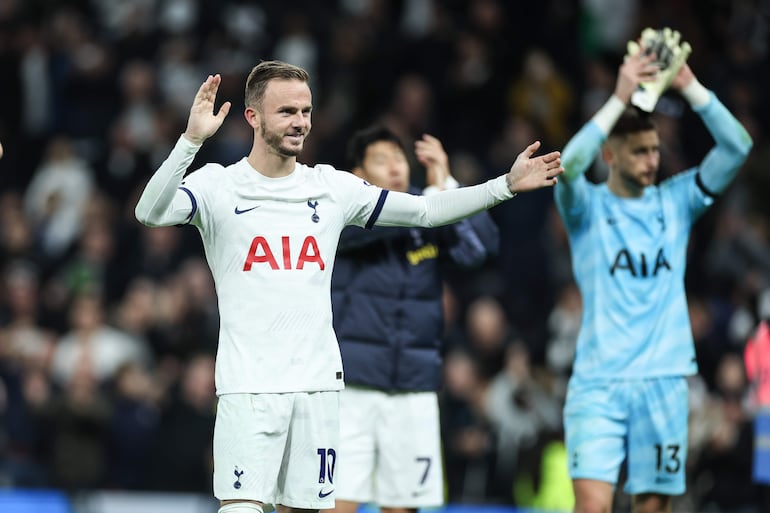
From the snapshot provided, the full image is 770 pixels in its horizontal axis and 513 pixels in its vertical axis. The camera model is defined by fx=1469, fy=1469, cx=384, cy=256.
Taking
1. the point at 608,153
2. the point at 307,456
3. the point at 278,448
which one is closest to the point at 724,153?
the point at 608,153

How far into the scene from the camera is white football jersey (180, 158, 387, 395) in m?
7.10

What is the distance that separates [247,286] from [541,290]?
9329 mm

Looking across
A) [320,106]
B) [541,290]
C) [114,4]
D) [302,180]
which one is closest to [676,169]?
[541,290]

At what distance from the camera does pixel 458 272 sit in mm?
16328

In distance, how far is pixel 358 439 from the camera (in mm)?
9039

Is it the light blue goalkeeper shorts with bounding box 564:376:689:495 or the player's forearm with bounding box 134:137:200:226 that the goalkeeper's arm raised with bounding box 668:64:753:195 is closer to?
the light blue goalkeeper shorts with bounding box 564:376:689:495

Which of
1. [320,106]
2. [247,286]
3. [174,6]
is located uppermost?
[174,6]

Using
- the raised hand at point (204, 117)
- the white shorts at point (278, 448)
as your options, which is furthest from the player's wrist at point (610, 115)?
the raised hand at point (204, 117)

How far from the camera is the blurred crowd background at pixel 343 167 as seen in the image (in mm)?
14375

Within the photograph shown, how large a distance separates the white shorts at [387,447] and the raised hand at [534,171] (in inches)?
90.2

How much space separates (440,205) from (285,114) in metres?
0.92

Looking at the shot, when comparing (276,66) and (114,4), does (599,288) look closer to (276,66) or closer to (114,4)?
(276,66)

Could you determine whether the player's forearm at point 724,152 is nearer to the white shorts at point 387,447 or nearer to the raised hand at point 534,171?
the raised hand at point 534,171

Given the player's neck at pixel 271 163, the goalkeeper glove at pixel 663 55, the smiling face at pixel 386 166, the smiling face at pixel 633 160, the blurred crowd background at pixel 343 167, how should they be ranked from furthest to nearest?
the blurred crowd background at pixel 343 167 < the smiling face at pixel 386 166 < the goalkeeper glove at pixel 663 55 < the smiling face at pixel 633 160 < the player's neck at pixel 271 163
